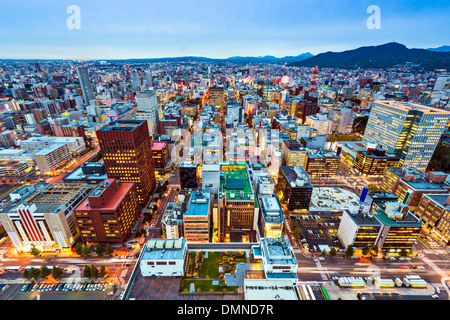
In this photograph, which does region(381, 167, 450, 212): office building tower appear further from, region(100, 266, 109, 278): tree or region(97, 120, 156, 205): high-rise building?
region(100, 266, 109, 278): tree

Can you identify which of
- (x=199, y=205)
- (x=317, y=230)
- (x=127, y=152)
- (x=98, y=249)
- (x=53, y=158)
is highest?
(x=127, y=152)

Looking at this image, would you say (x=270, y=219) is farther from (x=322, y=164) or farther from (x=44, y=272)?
(x=44, y=272)

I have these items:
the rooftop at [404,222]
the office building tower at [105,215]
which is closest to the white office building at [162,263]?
the office building tower at [105,215]

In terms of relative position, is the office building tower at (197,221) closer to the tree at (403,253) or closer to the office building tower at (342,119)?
the tree at (403,253)

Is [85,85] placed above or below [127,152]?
above

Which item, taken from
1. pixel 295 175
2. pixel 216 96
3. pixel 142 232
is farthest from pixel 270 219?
pixel 216 96

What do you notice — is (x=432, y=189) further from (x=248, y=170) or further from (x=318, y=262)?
(x=248, y=170)
